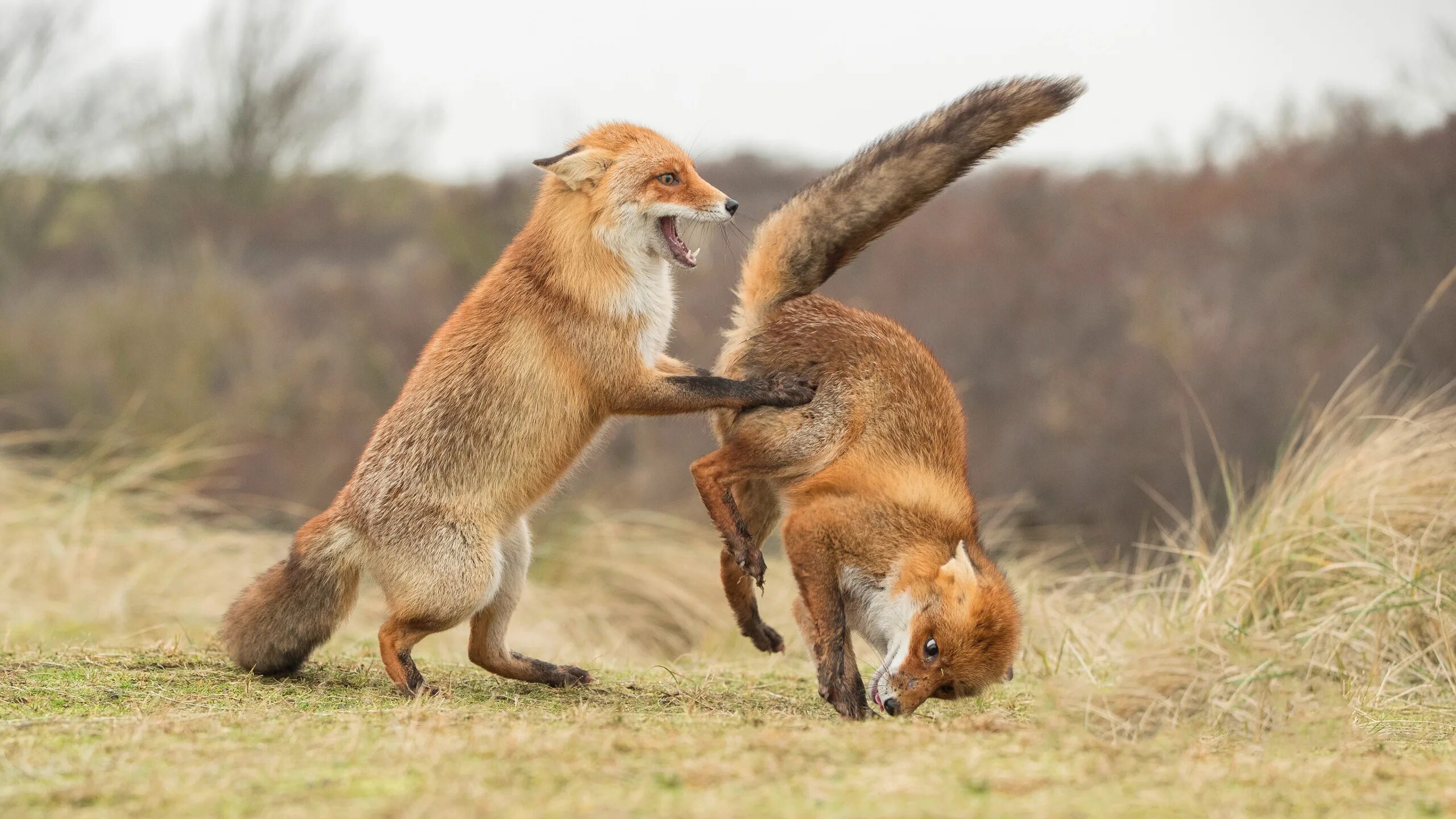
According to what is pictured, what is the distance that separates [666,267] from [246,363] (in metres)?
16.6

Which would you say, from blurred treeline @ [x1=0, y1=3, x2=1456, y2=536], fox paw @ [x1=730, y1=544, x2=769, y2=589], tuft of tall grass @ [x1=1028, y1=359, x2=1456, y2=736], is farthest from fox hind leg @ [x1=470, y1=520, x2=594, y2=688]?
blurred treeline @ [x1=0, y1=3, x2=1456, y2=536]

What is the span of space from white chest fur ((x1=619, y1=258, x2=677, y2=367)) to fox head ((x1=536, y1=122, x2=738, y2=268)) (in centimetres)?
7

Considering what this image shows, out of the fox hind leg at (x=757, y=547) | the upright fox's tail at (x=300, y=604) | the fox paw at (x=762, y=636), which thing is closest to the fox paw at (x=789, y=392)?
the fox hind leg at (x=757, y=547)

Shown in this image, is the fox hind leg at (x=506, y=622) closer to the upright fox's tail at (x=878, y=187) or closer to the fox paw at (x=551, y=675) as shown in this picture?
the fox paw at (x=551, y=675)

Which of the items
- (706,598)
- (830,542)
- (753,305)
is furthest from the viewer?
(706,598)

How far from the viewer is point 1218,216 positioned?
789 inches

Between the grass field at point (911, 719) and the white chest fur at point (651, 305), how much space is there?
140 cm

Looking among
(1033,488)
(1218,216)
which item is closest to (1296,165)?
(1218,216)

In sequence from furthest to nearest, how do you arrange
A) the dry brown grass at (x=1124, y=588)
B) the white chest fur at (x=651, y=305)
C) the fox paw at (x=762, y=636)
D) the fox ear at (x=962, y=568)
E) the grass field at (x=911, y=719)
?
the fox paw at (x=762, y=636) < the white chest fur at (x=651, y=305) < the fox ear at (x=962, y=568) < the dry brown grass at (x=1124, y=588) < the grass field at (x=911, y=719)

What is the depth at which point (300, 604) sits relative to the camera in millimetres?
5082

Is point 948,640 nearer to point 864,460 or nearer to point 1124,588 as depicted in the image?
point 864,460

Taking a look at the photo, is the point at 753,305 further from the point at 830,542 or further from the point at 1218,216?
the point at 1218,216

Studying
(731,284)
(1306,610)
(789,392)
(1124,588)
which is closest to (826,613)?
(789,392)

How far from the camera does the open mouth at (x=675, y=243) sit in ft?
17.4
